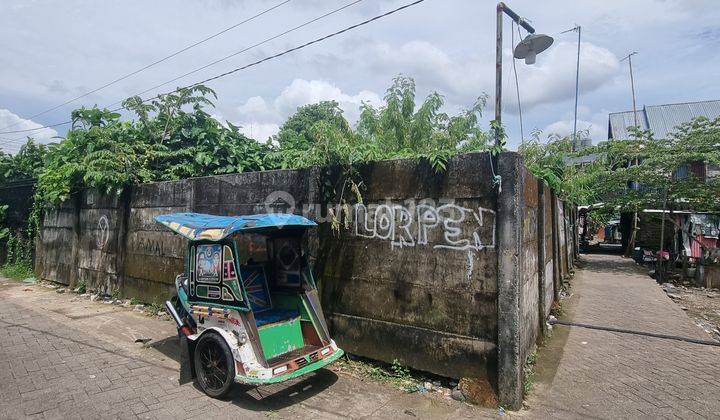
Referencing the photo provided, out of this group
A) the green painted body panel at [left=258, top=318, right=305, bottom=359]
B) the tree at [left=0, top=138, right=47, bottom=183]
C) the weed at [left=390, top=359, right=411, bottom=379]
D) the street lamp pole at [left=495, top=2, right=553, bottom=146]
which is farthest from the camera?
the tree at [left=0, top=138, right=47, bottom=183]

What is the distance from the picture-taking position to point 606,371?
5.04 m

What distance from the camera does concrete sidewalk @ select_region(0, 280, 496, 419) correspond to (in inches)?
156

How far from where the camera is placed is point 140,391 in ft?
14.6

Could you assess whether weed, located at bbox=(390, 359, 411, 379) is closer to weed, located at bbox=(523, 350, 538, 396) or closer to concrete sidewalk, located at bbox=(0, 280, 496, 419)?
concrete sidewalk, located at bbox=(0, 280, 496, 419)

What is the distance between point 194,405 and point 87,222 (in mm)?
7590

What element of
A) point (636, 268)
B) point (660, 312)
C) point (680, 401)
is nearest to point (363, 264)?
point (680, 401)

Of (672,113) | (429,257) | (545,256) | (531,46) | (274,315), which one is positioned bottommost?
(274,315)

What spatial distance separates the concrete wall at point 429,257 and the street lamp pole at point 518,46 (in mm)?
1104

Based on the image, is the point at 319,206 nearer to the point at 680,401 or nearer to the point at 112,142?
the point at 680,401

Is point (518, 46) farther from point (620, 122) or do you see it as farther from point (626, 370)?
point (620, 122)

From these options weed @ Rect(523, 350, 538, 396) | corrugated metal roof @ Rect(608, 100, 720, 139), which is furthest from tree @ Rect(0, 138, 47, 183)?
corrugated metal roof @ Rect(608, 100, 720, 139)

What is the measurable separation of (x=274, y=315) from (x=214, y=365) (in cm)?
81

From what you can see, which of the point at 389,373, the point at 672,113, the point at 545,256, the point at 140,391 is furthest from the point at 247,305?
the point at 672,113

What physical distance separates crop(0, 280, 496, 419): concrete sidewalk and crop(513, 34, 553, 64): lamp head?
448 centimetres
